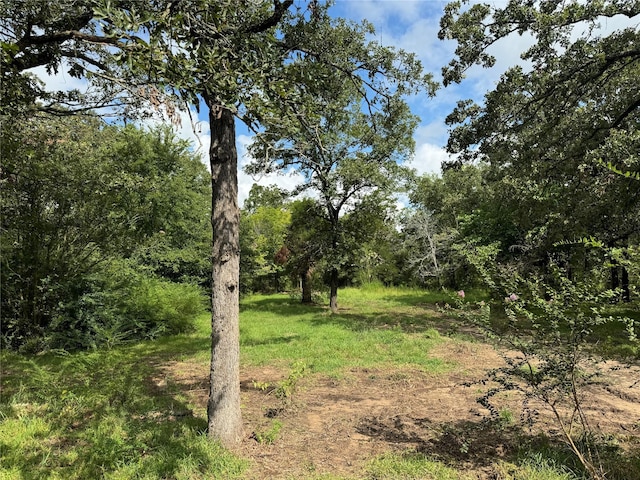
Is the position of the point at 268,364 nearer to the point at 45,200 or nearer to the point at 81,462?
the point at 81,462

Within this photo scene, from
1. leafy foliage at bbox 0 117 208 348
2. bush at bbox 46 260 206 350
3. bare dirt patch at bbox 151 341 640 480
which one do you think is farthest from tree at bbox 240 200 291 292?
bare dirt patch at bbox 151 341 640 480

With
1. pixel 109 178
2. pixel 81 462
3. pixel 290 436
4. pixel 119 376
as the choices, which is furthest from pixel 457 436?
pixel 109 178

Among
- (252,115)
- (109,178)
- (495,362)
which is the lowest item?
(495,362)

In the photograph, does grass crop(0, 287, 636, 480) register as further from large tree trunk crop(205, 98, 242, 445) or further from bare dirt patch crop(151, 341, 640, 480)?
large tree trunk crop(205, 98, 242, 445)

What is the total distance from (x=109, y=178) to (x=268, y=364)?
16.0ft

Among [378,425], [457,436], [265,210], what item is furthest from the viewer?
[265,210]

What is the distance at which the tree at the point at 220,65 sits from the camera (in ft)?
8.11

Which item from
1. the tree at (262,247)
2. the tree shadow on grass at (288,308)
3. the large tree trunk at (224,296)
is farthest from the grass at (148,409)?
the tree at (262,247)

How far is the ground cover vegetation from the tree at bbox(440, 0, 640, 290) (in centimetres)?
4

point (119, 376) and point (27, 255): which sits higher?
point (27, 255)

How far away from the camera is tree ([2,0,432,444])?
8.11ft

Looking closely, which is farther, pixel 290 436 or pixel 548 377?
pixel 290 436

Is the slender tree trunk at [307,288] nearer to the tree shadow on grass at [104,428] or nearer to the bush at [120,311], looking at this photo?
the bush at [120,311]

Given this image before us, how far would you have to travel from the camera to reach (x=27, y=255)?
8.14 m
